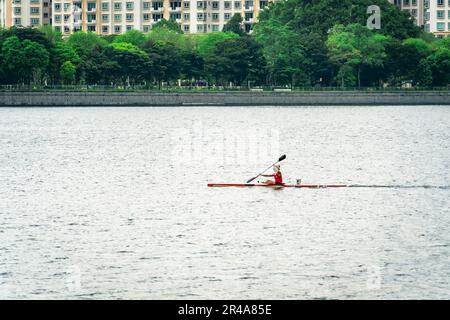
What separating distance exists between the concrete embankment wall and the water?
7290 cm

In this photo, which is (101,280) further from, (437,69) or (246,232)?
(437,69)

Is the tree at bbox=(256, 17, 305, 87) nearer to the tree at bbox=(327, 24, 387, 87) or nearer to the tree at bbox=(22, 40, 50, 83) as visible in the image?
the tree at bbox=(327, 24, 387, 87)

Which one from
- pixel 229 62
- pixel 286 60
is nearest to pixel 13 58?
pixel 229 62

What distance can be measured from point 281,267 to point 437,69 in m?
160

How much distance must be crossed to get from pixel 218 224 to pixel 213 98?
139 meters

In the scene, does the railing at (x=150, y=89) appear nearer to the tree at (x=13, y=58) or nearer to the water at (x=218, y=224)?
the tree at (x=13, y=58)

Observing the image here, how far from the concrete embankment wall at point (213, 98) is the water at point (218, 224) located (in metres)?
72.9

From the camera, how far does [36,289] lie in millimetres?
38750

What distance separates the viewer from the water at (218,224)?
3959cm

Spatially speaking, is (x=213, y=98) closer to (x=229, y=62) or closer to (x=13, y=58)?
(x=229, y=62)

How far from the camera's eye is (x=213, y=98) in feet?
629

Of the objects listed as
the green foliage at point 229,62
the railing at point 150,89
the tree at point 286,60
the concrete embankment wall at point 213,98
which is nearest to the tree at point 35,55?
the green foliage at point 229,62

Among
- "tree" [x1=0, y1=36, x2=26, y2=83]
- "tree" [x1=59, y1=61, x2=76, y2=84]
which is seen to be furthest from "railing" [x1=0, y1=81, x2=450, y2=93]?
"tree" [x1=59, y1=61, x2=76, y2=84]
